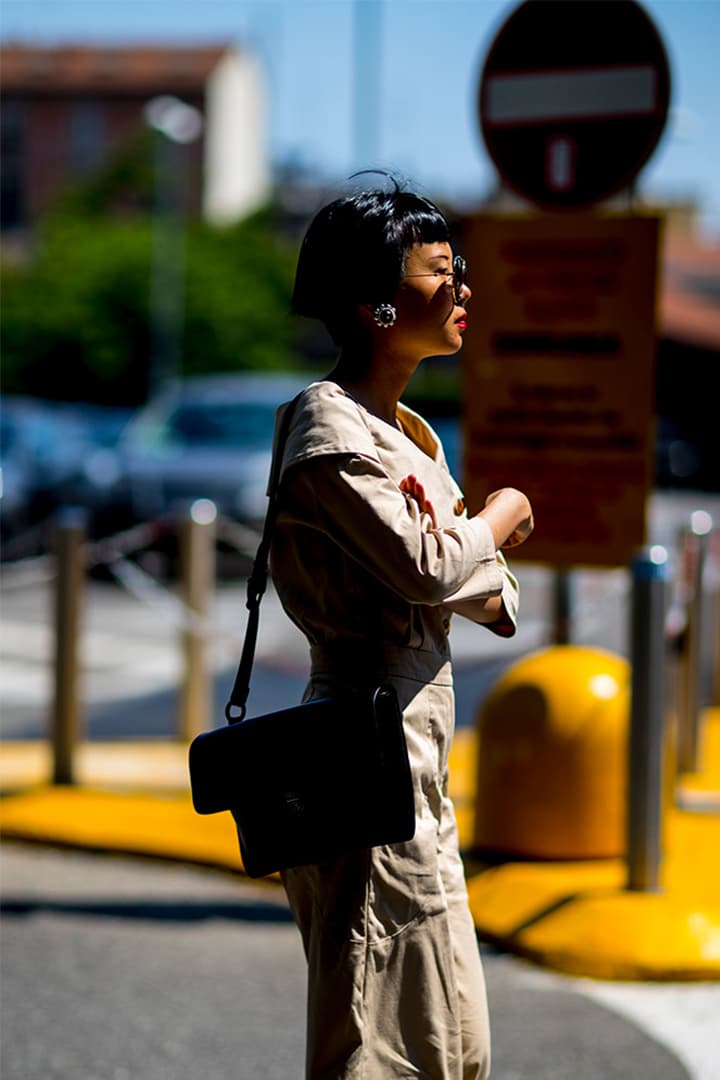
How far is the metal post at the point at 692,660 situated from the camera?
6.79m

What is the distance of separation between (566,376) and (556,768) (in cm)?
124

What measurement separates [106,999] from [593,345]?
2458 mm

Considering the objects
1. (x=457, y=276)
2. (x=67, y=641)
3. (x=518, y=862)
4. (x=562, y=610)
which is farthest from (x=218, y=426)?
(x=457, y=276)

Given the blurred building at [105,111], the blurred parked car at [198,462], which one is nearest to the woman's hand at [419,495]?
the blurred parked car at [198,462]

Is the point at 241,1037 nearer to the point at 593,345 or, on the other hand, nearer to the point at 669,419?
the point at 593,345

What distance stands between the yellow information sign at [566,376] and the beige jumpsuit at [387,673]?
8.49 feet

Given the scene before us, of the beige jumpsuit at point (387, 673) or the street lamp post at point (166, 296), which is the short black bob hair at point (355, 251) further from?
the street lamp post at point (166, 296)

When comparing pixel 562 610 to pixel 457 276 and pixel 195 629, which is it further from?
pixel 457 276

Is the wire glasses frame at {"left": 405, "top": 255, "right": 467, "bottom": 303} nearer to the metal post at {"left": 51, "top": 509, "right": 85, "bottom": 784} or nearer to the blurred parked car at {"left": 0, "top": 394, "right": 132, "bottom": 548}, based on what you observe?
the metal post at {"left": 51, "top": 509, "right": 85, "bottom": 784}

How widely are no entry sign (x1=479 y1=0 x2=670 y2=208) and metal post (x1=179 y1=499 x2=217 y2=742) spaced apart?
2643 millimetres

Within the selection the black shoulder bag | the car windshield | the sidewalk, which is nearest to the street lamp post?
the car windshield

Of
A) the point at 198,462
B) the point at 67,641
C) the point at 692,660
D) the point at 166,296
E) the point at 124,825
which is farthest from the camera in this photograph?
the point at 166,296

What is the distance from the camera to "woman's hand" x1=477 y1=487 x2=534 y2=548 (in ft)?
8.67

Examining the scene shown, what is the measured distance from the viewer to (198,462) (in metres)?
14.3
